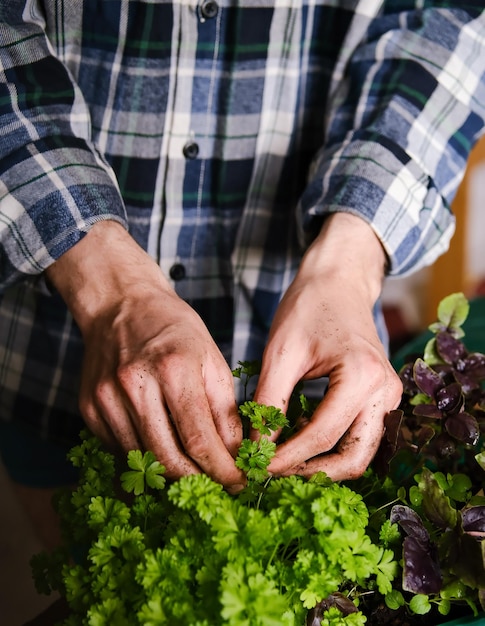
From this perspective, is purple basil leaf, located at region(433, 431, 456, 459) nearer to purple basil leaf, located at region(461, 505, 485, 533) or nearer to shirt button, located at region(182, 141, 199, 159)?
purple basil leaf, located at region(461, 505, 485, 533)

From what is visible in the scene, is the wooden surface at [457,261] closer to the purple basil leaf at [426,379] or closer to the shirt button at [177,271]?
the shirt button at [177,271]

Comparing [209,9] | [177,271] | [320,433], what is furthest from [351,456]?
[209,9]

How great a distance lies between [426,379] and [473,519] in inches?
5.8

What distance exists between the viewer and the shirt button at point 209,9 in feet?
2.77

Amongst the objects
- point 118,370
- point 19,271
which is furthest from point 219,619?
point 19,271

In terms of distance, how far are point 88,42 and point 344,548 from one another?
0.64 m

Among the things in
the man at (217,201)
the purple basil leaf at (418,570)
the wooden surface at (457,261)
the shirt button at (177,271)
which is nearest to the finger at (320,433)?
the man at (217,201)

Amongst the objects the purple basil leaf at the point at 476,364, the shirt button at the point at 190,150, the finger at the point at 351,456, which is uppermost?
the shirt button at the point at 190,150

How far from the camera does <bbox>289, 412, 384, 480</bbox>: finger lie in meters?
0.62

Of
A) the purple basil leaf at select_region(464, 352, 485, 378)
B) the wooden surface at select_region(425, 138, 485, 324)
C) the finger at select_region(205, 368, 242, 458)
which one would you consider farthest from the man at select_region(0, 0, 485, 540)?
the wooden surface at select_region(425, 138, 485, 324)

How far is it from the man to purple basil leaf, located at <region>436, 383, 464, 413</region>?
49 mm

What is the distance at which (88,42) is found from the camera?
866 millimetres

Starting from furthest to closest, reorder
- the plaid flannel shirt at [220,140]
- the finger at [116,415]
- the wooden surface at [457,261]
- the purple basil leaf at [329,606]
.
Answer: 1. the wooden surface at [457,261]
2. the plaid flannel shirt at [220,140]
3. the finger at [116,415]
4. the purple basil leaf at [329,606]

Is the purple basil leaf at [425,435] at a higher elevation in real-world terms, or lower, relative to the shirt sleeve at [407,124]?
lower
